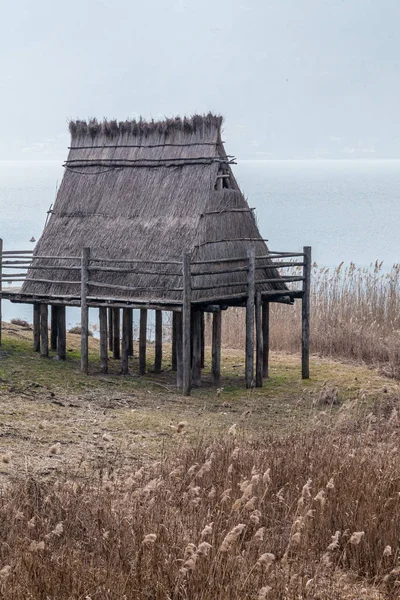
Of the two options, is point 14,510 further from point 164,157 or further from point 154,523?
point 164,157

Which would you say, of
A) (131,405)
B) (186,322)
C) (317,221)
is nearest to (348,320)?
(186,322)

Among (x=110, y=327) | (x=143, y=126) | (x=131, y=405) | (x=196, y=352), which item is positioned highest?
(x=143, y=126)

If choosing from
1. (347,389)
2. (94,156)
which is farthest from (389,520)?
(94,156)

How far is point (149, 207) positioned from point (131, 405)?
478 centimetres

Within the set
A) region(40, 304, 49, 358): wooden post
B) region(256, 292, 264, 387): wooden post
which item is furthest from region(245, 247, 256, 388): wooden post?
region(40, 304, 49, 358): wooden post

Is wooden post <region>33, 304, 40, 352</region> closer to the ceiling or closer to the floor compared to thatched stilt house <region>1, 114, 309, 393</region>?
closer to the floor

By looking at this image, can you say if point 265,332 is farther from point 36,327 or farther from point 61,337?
point 36,327

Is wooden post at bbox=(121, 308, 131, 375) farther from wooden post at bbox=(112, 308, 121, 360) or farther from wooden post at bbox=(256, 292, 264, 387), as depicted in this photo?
wooden post at bbox=(256, 292, 264, 387)

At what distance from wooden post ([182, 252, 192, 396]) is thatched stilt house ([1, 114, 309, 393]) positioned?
2cm

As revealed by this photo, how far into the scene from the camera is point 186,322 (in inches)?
671

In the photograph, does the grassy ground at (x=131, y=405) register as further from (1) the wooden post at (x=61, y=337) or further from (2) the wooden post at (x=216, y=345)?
(2) the wooden post at (x=216, y=345)

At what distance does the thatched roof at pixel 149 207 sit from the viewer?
18.4 meters

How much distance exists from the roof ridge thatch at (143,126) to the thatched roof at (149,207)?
2 cm

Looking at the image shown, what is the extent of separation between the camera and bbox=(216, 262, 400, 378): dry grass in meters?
22.3
